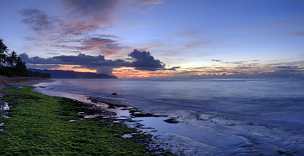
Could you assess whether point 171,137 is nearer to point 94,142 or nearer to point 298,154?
point 94,142

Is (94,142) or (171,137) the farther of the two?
(171,137)

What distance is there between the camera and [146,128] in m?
23.4

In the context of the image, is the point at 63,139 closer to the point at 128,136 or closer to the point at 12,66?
the point at 128,136

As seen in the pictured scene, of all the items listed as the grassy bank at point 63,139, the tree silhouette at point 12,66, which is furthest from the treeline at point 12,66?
the grassy bank at point 63,139

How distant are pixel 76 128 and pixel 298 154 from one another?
49.3 ft

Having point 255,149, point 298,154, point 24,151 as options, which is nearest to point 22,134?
point 24,151

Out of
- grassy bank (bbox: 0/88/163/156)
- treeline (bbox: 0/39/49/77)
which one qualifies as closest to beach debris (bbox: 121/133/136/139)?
grassy bank (bbox: 0/88/163/156)

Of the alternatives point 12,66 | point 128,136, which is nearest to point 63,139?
point 128,136

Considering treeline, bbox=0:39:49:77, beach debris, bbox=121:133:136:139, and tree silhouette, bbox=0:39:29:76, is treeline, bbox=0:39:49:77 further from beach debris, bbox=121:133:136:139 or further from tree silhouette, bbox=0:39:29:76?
beach debris, bbox=121:133:136:139

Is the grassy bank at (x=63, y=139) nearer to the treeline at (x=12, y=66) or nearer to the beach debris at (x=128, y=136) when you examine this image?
the beach debris at (x=128, y=136)

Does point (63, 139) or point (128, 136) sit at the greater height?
point (63, 139)

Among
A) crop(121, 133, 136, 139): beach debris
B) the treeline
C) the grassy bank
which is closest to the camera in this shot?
the grassy bank

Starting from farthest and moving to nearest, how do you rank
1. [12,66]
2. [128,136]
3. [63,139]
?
[12,66], [128,136], [63,139]

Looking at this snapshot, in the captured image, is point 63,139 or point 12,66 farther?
point 12,66
